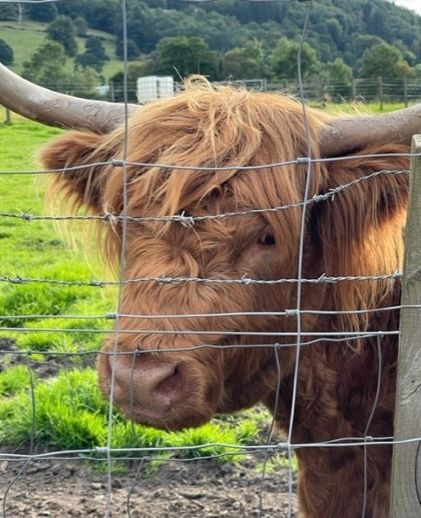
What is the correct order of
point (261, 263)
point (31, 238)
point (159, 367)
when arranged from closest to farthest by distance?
point (159, 367) → point (261, 263) → point (31, 238)

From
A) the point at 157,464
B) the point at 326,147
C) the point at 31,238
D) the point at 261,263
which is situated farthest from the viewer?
the point at 31,238

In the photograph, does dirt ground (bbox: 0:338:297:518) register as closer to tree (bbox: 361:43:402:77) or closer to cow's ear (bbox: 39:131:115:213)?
cow's ear (bbox: 39:131:115:213)

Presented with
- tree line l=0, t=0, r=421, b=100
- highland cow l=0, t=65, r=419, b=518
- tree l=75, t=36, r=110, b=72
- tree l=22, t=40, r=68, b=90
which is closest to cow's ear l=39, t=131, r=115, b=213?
highland cow l=0, t=65, r=419, b=518

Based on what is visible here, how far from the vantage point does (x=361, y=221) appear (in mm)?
2906

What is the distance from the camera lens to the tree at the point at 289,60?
3753 cm

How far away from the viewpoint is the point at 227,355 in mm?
2627

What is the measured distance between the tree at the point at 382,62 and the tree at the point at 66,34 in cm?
Answer: 1742

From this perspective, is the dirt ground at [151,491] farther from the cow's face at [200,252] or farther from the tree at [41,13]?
the tree at [41,13]

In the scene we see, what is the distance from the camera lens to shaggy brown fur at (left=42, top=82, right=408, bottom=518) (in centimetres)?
248

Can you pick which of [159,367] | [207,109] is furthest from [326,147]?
[159,367]

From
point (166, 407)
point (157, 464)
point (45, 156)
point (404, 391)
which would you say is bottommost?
point (157, 464)

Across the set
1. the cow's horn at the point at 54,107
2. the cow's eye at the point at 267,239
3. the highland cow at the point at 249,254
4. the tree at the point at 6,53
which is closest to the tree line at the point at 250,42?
the tree at the point at 6,53

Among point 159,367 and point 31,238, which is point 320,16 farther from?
point 159,367

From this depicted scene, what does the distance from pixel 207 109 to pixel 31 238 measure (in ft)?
25.6
